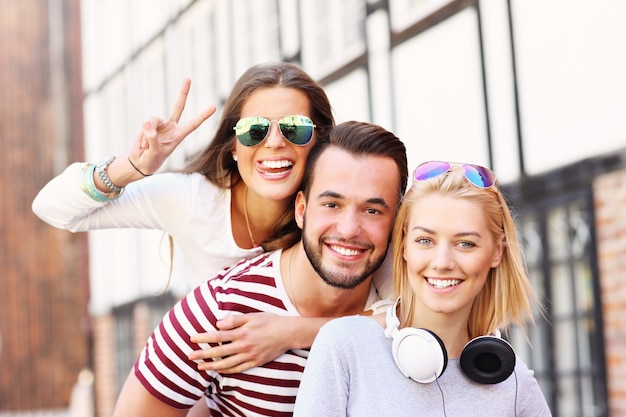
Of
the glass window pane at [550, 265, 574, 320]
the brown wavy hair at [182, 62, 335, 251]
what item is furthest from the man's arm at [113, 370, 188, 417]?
the glass window pane at [550, 265, 574, 320]

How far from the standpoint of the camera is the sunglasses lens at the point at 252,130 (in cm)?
275

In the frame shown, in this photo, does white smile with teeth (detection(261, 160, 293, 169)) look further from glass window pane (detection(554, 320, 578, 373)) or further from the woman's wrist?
glass window pane (detection(554, 320, 578, 373))

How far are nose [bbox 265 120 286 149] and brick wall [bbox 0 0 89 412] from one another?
12643mm

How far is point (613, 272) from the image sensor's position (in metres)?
4.39

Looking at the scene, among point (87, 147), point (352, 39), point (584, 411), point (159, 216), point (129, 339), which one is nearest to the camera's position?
point (159, 216)

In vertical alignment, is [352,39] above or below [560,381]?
above

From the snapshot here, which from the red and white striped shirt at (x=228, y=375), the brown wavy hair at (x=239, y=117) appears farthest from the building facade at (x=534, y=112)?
the red and white striped shirt at (x=228, y=375)

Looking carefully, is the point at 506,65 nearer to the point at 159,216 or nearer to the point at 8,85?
the point at 159,216

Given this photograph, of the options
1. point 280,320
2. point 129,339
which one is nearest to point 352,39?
point 280,320

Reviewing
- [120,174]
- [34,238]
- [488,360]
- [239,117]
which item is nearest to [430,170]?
[488,360]

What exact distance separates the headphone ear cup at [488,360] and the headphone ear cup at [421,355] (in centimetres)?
6

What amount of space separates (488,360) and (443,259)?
233 mm

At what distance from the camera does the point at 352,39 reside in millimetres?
6500

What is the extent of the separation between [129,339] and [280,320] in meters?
9.24
